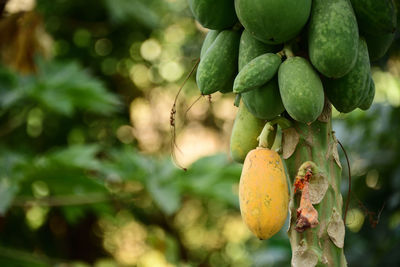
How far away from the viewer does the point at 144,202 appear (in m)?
5.08

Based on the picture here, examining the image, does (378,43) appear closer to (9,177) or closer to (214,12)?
(214,12)

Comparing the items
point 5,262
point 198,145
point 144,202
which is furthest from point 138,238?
point 5,262

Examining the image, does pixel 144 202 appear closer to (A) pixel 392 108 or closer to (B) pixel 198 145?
(B) pixel 198 145

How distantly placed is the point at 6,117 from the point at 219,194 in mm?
1920

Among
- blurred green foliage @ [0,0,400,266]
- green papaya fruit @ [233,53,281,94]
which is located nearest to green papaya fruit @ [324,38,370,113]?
green papaya fruit @ [233,53,281,94]

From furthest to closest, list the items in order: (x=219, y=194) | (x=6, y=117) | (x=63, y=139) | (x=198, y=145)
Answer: (x=198, y=145)
(x=63, y=139)
(x=6, y=117)
(x=219, y=194)

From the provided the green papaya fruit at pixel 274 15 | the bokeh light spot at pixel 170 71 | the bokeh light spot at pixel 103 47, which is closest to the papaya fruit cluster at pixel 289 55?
the green papaya fruit at pixel 274 15

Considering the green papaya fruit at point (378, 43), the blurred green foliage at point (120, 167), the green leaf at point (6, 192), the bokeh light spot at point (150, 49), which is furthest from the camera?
the bokeh light spot at point (150, 49)

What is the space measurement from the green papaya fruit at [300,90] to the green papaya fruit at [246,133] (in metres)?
0.12

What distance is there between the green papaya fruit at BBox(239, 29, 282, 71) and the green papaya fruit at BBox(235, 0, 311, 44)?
0.05 meters

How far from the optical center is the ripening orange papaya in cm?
72

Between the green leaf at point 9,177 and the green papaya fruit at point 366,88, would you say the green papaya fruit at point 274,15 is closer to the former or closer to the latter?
the green papaya fruit at point 366,88

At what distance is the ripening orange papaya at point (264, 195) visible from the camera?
2.36 ft

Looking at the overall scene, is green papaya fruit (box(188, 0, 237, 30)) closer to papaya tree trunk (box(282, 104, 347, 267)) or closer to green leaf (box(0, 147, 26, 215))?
papaya tree trunk (box(282, 104, 347, 267))
